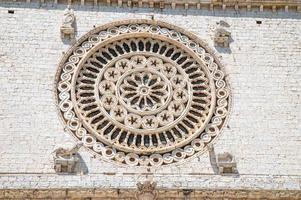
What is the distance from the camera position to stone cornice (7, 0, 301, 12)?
552 inches

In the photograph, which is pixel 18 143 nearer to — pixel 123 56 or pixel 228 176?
pixel 123 56

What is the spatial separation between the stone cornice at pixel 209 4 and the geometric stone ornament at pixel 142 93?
55cm

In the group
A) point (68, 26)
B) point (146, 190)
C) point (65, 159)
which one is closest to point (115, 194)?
point (146, 190)

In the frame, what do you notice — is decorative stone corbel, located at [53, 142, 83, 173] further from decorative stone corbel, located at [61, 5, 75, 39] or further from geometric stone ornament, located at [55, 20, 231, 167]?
decorative stone corbel, located at [61, 5, 75, 39]

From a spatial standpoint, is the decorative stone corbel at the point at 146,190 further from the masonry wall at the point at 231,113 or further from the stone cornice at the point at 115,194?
the masonry wall at the point at 231,113

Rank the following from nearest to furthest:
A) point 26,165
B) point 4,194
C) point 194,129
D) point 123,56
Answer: point 4,194
point 26,165
point 194,129
point 123,56

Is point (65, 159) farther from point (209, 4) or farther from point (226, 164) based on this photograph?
point (209, 4)

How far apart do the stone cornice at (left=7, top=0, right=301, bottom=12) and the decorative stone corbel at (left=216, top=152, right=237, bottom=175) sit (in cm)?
386

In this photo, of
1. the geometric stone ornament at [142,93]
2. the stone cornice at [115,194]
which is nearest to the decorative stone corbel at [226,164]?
the geometric stone ornament at [142,93]

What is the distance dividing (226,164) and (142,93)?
7.66 feet

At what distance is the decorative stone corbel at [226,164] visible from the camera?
11789 mm

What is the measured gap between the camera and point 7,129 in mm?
11969

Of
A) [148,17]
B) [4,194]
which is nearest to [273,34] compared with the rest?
[148,17]

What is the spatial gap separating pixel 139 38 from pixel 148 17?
21.7 inches
